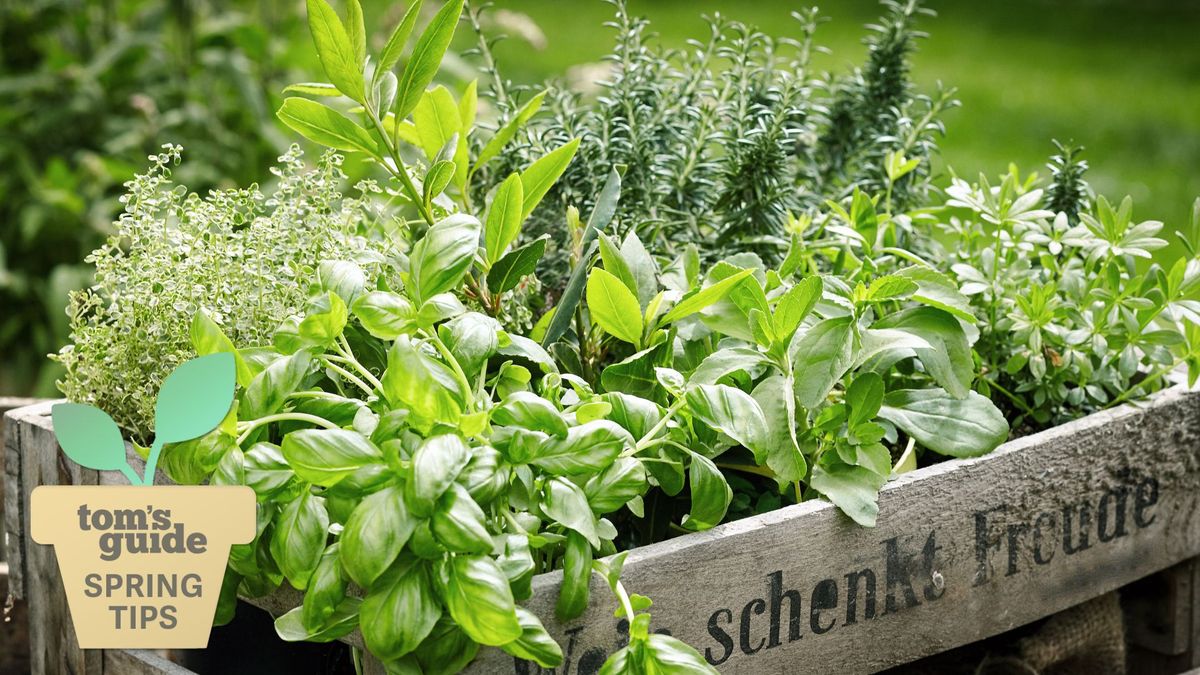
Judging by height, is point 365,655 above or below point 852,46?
below

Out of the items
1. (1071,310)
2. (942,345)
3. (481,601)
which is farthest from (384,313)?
(1071,310)

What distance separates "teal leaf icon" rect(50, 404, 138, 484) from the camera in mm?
971

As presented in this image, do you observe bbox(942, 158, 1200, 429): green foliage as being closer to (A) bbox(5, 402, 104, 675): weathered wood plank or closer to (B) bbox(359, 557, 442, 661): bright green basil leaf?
(B) bbox(359, 557, 442, 661): bright green basil leaf

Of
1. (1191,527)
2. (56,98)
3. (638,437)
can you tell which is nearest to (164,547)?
(638,437)

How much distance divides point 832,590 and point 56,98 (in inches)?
113

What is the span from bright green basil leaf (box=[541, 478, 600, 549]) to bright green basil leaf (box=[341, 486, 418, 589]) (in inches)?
4.7

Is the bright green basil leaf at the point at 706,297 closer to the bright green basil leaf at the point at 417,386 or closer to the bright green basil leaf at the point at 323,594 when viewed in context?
the bright green basil leaf at the point at 417,386

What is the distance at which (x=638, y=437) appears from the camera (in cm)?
103

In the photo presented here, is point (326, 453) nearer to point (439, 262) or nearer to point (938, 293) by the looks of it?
point (439, 262)

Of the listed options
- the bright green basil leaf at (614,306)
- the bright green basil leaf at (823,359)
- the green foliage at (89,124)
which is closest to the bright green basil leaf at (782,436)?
the bright green basil leaf at (823,359)

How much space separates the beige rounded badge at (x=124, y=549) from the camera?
3.15 feet

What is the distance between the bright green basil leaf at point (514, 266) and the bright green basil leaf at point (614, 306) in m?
0.08

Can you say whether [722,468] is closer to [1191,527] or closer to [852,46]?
[1191,527]

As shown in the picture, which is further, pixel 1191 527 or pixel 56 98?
pixel 56 98
